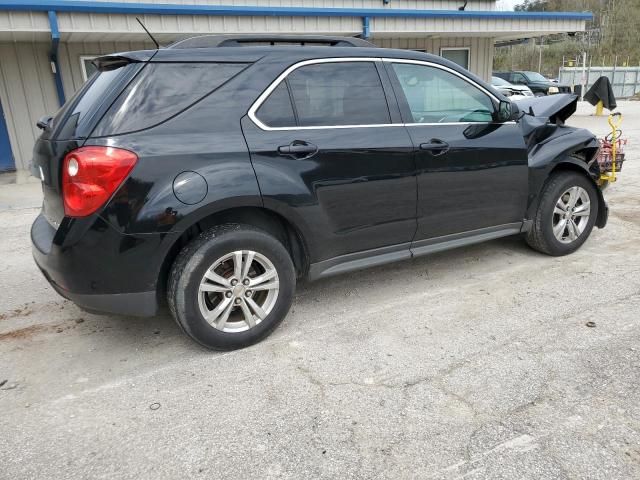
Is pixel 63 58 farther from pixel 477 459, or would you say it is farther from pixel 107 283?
pixel 477 459

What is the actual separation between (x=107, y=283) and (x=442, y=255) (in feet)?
9.98

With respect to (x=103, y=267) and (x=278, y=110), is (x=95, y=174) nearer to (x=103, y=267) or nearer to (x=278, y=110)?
(x=103, y=267)

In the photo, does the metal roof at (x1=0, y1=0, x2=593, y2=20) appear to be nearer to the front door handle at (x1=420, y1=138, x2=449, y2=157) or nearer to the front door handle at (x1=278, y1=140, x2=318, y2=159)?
the front door handle at (x1=278, y1=140, x2=318, y2=159)

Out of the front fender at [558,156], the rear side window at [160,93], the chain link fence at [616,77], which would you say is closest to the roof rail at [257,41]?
the rear side window at [160,93]

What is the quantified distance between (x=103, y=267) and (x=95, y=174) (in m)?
0.50

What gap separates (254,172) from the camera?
10.0 feet

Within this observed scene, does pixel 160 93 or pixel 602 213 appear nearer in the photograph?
pixel 160 93

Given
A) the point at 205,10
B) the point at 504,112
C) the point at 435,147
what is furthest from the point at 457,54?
the point at 435,147

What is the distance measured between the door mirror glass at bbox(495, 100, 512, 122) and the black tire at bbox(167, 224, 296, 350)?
209 centimetres

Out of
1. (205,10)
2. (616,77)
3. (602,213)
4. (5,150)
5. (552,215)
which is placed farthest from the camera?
(616,77)

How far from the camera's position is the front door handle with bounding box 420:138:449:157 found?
12.0ft

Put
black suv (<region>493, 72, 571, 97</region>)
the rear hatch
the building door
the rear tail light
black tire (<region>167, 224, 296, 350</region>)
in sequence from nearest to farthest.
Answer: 1. the rear tail light
2. the rear hatch
3. black tire (<region>167, 224, 296, 350</region>)
4. the building door
5. black suv (<region>493, 72, 571, 97</region>)

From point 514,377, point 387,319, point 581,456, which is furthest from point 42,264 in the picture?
point 581,456

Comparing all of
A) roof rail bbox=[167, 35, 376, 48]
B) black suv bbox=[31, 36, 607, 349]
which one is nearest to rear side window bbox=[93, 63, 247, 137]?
black suv bbox=[31, 36, 607, 349]
